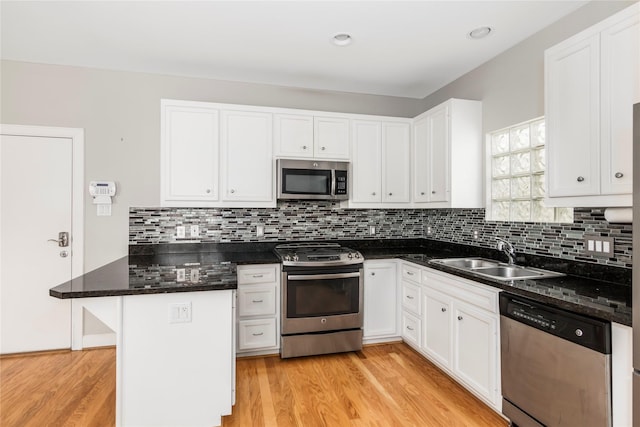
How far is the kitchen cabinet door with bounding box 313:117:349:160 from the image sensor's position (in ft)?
11.0

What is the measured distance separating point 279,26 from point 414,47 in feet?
3.61

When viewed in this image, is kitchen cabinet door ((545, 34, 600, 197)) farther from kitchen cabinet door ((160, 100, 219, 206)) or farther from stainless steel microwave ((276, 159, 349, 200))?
kitchen cabinet door ((160, 100, 219, 206))

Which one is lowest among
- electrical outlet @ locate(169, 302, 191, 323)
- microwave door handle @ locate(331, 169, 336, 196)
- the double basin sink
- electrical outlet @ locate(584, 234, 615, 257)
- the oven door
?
the oven door

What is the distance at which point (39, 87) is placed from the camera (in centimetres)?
308

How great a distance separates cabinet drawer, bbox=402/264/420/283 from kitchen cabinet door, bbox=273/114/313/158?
55.4 inches

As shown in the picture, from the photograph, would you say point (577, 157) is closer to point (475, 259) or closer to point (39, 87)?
point (475, 259)

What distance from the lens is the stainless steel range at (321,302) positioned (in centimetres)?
295

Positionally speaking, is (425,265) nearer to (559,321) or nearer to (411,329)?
(411,329)

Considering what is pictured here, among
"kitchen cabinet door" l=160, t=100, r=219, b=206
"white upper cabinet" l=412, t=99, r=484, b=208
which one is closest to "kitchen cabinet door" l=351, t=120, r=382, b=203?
"white upper cabinet" l=412, t=99, r=484, b=208

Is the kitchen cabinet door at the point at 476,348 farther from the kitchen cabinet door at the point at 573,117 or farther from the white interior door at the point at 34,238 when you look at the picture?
the white interior door at the point at 34,238

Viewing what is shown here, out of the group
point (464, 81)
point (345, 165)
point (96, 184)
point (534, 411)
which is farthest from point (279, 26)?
point (534, 411)

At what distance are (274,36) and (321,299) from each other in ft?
7.09

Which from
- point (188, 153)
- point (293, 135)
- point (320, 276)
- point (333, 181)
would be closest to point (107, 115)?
point (188, 153)

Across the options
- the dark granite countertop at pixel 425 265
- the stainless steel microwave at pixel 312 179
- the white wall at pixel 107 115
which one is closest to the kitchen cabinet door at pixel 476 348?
the dark granite countertop at pixel 425 265
